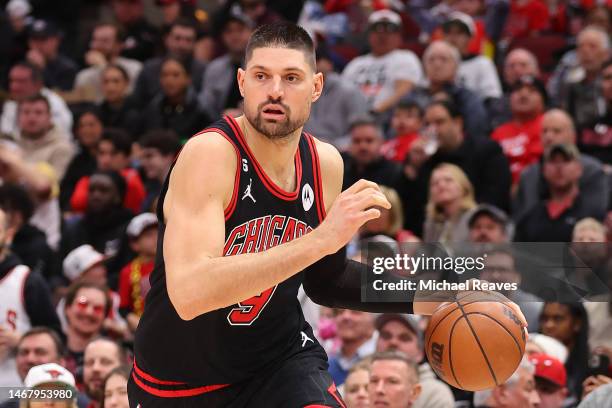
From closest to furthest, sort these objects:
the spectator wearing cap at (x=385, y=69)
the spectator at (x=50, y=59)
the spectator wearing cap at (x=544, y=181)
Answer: the spectator wearing cap at (x=544, y=181)
the spectator wearing cap at (x=385, y=69)
the spectator at (x=50, y=59)

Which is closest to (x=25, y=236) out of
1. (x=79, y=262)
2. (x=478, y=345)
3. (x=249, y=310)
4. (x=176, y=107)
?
(x=79, y=262)

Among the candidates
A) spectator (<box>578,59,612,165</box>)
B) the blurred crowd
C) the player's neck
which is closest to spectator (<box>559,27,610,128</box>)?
the blurred crowd

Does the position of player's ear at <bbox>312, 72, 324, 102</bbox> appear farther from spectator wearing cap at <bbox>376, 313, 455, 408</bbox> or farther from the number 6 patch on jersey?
spectator wearing cap at <bbox>376, 313, 455, 408</bbox>

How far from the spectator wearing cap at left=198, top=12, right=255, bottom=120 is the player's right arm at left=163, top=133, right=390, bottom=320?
7928 mm

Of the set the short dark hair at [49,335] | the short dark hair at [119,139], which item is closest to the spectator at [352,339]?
the short dark hair at [49,335]

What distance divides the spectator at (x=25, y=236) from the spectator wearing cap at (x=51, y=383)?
11.6ft

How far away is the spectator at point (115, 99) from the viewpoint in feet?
41.0

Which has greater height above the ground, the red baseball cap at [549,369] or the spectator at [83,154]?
the spectator at [83,154]

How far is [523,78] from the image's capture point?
1073 cm

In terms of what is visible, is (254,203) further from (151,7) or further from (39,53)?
(151,7)

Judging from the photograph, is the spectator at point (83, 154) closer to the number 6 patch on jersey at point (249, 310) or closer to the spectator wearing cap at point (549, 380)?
the spectator wearing cap at point (549, 380)

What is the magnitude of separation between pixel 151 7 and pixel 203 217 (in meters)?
12.4

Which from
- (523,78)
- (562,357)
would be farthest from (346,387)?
(523,78)

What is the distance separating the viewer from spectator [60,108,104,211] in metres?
11.5
